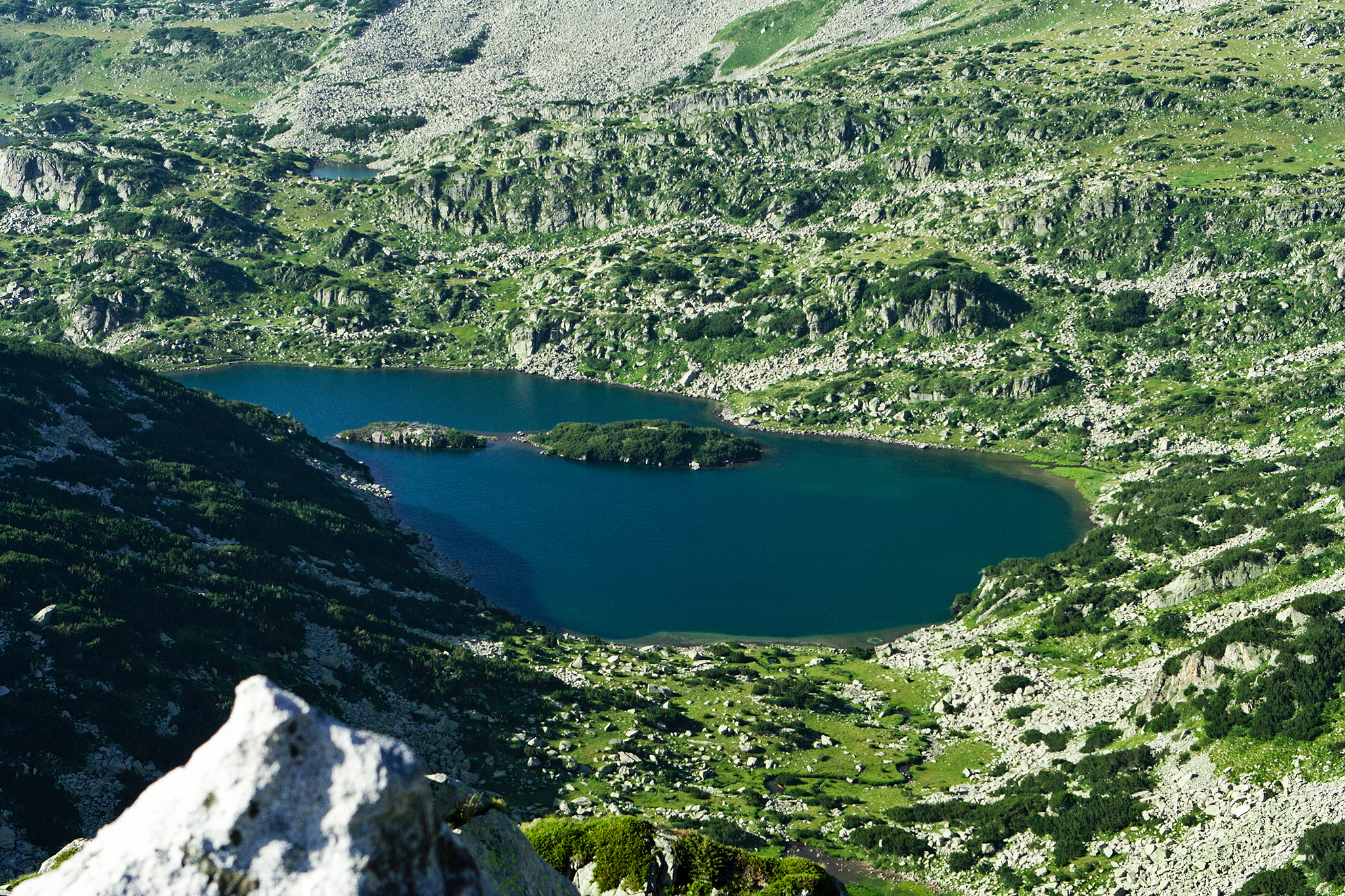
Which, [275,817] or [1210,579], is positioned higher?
[275,817]

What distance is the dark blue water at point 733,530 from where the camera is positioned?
110 metres

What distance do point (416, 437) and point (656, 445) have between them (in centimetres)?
3670

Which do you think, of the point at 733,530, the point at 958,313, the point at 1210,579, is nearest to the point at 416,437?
the point at 733,530

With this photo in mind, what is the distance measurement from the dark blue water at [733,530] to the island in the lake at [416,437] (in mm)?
2123

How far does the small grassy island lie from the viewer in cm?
15662

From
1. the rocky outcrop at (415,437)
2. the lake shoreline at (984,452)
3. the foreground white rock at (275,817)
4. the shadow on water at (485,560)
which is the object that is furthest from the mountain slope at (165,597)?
the lake shoreline at (984,452)

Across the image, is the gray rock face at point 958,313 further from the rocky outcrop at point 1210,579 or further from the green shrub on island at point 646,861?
the green shrub on island at point 646,861

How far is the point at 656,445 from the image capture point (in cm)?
15950

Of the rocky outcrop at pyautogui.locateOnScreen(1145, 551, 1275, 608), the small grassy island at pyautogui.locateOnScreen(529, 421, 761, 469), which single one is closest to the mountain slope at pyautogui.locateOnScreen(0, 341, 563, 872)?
the small grassy island at pyautogui.locateOnScreen(529, 421, 761, 469)

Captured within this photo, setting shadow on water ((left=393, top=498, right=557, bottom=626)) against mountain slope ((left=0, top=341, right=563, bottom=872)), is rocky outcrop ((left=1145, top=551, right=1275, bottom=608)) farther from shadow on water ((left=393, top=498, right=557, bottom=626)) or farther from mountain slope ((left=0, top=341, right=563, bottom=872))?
shadow on water ((left=393, top=498, right=557, bottom=626))

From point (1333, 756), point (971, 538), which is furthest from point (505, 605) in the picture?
point (1333, 756)

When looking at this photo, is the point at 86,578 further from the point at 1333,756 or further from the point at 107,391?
the point at 1333,756

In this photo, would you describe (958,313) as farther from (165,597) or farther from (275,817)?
(275,817)

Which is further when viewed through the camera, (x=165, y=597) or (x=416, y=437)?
(x=416, y=437)
